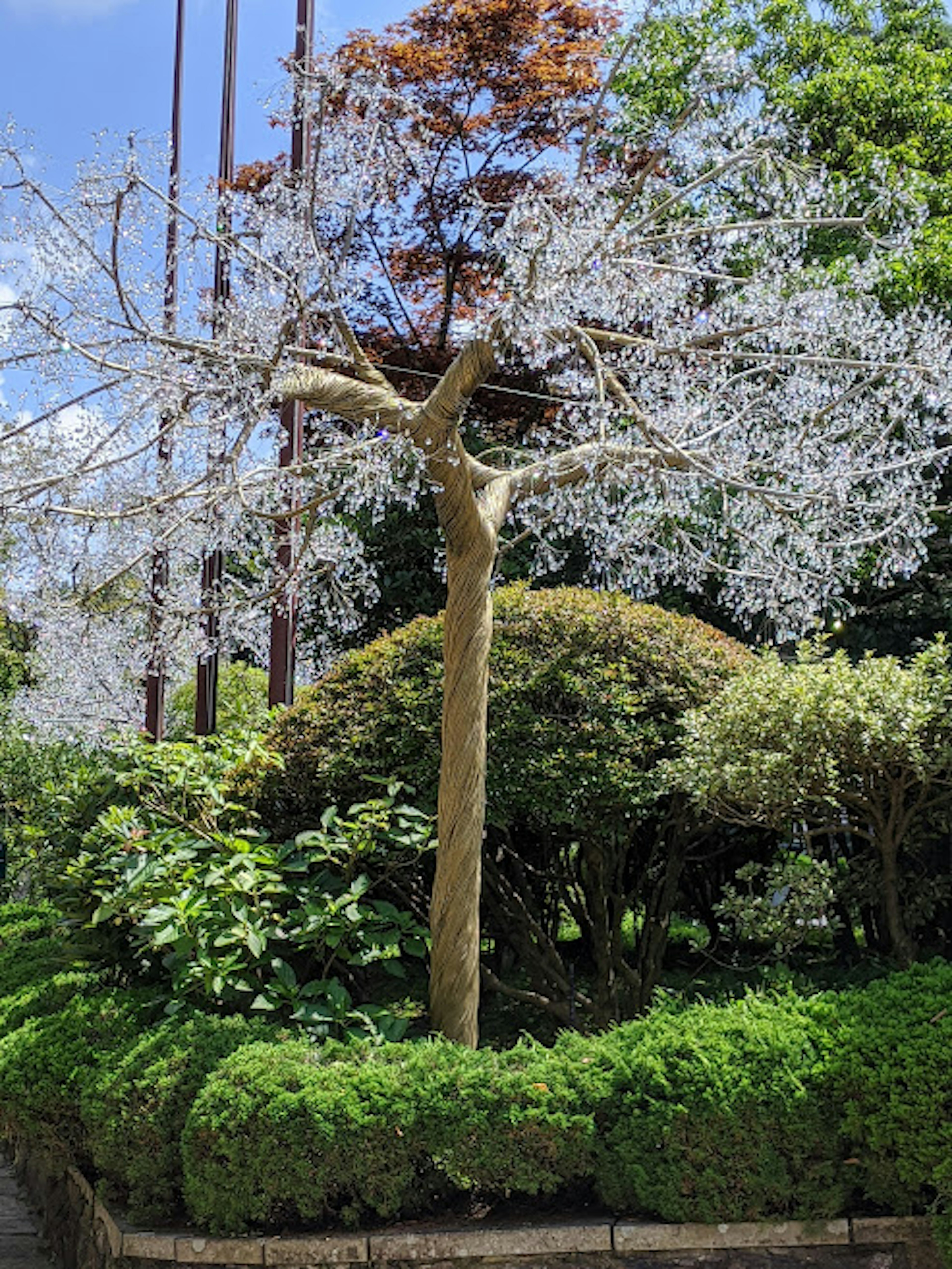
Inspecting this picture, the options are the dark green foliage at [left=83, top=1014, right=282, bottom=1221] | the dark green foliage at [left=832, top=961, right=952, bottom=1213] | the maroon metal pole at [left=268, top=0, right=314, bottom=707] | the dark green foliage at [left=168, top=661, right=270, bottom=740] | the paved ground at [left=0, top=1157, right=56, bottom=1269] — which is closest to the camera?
the dark green foliage at [left=832, top=961, right=952, bottom=1213]

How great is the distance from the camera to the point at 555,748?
5211 mm

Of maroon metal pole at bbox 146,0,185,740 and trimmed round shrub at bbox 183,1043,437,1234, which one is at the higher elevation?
maroon metal pole at bbox 146,0,185,740

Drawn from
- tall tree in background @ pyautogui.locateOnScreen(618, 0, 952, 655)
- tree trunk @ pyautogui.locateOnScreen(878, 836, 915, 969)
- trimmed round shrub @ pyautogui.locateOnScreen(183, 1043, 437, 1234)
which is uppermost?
tall tree in background @ pyautogui.locateOnScreen(618, 0, 952, 655)

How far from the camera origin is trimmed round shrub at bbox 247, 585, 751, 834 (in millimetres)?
5168

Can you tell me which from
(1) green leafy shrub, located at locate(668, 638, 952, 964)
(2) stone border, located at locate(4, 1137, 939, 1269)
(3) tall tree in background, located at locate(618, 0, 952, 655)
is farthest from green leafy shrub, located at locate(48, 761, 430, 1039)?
(3) tall tree in background, located at locate(618, 0, 952, 655)

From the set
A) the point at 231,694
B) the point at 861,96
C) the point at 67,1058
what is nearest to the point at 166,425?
the point at 67,1058

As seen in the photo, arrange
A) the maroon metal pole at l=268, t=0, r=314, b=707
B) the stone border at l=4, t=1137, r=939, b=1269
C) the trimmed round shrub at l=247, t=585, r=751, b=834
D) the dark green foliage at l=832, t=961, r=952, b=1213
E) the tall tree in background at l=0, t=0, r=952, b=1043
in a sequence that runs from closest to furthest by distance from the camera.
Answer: the dark green foliage at l=832, t=961, r=952, b=1213, the stone border at l=4, t=1137, r=939, b=1269, the tall tree in background at l=0, t=0, r=952, b=1043, the trimmed round shrub at l=247, t=585, r=751, b=834, the maroon metal pole at l=268, t=0, r=314, b=707

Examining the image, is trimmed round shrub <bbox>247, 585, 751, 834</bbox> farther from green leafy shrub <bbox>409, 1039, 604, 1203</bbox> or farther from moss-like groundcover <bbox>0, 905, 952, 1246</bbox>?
green leafy shrub <bbox>409, 1039, 604, 1203</bbox>

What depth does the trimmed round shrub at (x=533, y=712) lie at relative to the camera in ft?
17.0

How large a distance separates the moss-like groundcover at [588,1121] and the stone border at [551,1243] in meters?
0.05

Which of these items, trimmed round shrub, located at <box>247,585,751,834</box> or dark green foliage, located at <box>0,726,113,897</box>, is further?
dark green foliage, located at <box>0,726,113,897</box>

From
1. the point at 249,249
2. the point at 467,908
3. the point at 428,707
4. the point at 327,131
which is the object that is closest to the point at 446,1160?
the point at 467,908

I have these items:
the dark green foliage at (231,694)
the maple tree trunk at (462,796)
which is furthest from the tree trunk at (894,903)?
the dark green foliage at (231,694)

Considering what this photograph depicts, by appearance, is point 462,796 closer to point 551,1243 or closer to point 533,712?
point 533,712
